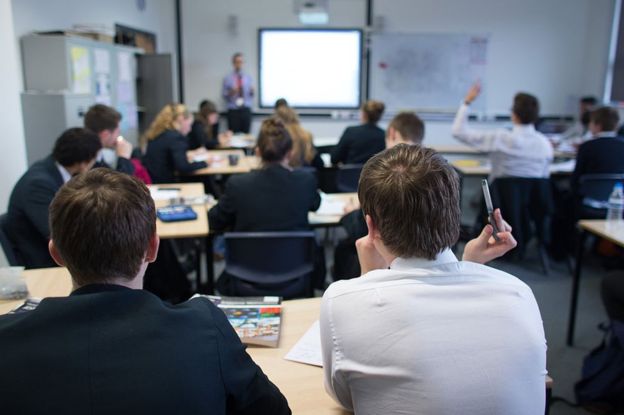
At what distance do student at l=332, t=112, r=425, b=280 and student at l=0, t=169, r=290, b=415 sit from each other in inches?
52.3

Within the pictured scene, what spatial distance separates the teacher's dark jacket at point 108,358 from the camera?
0.93 metres

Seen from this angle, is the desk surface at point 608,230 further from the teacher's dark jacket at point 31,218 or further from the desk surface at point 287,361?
the teacher's dark jacket at point 31,218

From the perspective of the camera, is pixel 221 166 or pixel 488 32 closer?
pixel 221 166

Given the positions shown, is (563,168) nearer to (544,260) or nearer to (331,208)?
(544,260)

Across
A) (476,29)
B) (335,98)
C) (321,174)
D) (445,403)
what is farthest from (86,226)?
(476,29)

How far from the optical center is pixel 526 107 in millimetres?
4379

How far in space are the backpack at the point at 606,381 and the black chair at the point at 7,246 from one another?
279 centimetres

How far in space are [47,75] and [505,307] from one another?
16.6 ft

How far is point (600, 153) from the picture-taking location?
456 centimetres

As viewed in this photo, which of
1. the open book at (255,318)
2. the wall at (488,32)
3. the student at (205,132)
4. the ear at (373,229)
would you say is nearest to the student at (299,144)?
the student at (205,132)

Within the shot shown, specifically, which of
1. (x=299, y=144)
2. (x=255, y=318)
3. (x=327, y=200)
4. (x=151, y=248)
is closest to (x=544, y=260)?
(x=327, y=200)

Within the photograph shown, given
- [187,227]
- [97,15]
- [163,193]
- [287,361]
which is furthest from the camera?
[97,15]

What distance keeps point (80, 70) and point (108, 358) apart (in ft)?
16.8

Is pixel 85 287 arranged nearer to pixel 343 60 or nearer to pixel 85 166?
pixel 85 166
